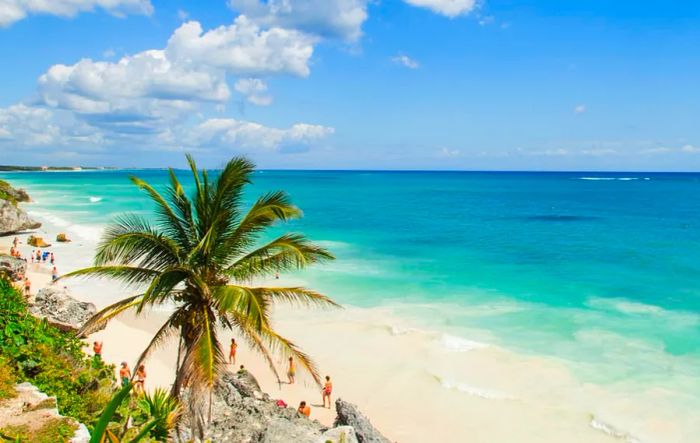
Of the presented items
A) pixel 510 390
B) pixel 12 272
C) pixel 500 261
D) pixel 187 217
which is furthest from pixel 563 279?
pixel 12 272

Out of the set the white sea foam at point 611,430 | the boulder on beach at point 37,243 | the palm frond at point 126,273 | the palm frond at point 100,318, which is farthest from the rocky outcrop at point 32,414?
the boulder on beach at point 37,243

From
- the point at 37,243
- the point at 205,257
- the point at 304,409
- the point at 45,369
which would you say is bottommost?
the point at 304,409

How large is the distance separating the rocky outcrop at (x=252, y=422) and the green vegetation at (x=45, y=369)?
199 centimetres

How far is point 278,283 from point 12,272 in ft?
42.2

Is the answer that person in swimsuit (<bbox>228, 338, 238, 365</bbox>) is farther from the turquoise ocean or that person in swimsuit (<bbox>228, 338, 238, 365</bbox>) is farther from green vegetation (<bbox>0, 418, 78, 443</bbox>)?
green vegetation (<bbox>0, 418, 78, 443</bbox>)

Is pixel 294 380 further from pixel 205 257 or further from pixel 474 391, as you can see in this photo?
pixel 205 257

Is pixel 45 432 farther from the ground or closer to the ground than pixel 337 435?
farther from the ground

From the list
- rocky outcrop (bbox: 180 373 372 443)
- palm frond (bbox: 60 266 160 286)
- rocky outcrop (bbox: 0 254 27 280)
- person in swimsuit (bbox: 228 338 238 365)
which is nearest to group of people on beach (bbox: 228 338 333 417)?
person in swimsuit (bbox: 228 338 238 365)

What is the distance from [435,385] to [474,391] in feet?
4.18

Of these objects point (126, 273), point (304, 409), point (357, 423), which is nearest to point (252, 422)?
point (357, 423)

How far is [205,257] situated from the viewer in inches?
378

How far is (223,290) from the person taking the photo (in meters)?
8.79

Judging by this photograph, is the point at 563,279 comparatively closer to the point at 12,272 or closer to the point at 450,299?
the point at 450,299

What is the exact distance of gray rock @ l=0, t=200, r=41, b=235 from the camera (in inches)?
1612
